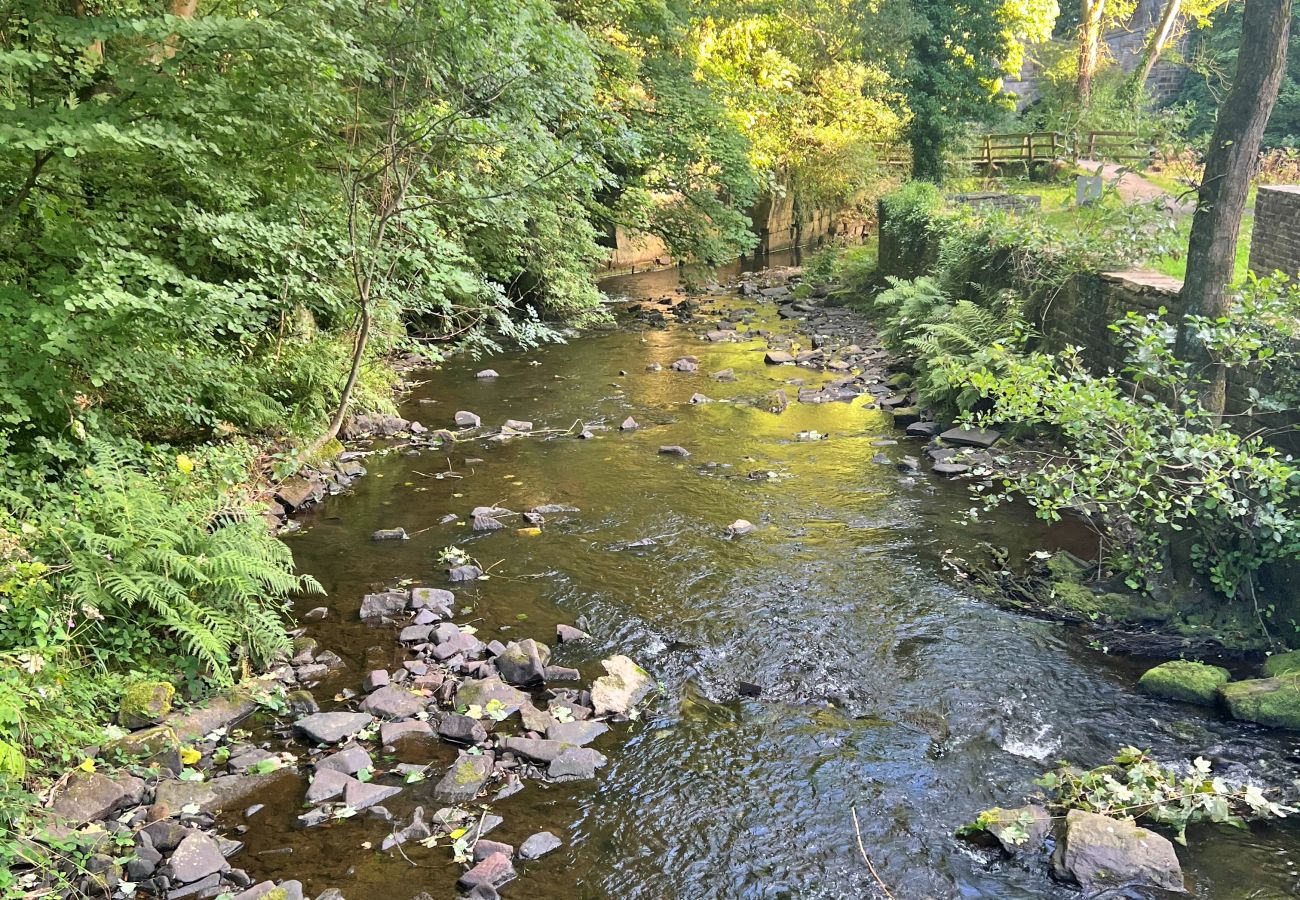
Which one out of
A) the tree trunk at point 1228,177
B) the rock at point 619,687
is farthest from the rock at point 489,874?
the tree trunk at point 1228,177

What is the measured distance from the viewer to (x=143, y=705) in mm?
5309

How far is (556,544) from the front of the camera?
8.55 meters

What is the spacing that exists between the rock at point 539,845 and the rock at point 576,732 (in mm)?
786

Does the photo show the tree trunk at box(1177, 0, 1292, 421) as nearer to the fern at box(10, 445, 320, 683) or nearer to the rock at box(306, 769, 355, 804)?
the rock at box(306, 769, 355, 804)

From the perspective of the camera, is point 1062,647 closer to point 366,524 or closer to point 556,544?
point 556,544

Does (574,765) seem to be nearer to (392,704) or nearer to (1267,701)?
(392,704)

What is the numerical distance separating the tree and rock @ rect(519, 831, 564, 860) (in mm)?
25488

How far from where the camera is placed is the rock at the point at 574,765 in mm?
5184

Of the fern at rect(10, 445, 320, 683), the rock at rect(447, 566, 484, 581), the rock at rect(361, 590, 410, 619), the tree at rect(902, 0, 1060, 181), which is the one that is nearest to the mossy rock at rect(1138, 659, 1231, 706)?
the rock at rect(447, 566, 484, 581)

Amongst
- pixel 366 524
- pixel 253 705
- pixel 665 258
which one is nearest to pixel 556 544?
pixel 366 524

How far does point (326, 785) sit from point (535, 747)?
4.02ft

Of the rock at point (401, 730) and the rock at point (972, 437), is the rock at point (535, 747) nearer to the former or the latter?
the rock at point (401, 730)

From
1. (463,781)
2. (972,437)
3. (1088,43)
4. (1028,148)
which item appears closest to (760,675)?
(463,781)

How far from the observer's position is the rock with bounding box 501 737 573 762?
5.29 meters
